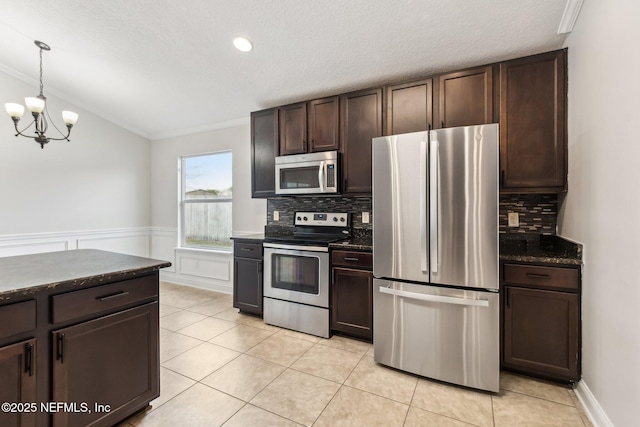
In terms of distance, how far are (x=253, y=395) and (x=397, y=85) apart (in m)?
2.82

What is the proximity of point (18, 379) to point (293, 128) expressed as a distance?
9.22 ft

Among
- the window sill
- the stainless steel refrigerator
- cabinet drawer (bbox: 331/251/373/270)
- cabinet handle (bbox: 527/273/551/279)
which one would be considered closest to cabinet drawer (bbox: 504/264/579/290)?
cabinet handle (bbox: 527/273/551/279)

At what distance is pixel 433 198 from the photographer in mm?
2025

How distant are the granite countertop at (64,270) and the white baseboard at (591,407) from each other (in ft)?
8.65

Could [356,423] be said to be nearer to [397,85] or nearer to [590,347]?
[590,347]

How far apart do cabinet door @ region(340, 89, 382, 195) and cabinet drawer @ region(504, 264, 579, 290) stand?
1.35 metres

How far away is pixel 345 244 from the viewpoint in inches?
106

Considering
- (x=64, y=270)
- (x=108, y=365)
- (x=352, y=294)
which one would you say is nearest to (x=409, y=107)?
(x=352, y=294)

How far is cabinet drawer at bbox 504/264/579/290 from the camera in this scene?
1.94m

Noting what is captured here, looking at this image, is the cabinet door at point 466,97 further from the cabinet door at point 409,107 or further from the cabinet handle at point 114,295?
the cabinet handle at point 114,295

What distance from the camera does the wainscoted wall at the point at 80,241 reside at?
11.6ft

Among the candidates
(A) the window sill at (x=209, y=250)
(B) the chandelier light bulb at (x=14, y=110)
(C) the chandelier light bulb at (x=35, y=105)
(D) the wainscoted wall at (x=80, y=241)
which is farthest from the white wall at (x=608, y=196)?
(D) the wainscoted wall at (x=80, y=241)

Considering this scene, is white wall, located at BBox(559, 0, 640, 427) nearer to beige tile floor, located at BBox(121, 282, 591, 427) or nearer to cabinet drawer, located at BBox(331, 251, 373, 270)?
beige tile floor, located at BBox(121, 282, 591, 427)

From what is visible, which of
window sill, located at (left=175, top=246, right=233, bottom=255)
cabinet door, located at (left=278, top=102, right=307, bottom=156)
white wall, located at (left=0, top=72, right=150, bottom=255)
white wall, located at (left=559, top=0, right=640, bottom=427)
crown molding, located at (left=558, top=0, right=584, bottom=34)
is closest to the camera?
A: white wall, located at (left=559, top=0, right=640, bottom=427)
